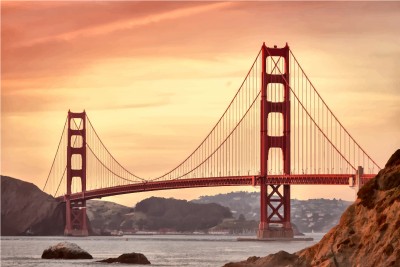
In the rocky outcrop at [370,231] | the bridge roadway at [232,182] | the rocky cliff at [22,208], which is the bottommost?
the rocky outcrop at [370,231]

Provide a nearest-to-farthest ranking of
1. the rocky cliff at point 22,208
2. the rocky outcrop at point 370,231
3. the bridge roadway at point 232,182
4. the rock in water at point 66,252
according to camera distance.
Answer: the rocky outcrop at point 370,231
the rock in water at point 66,252
the bridge roadway at point 232,182
the rocky cliff at point 22,208

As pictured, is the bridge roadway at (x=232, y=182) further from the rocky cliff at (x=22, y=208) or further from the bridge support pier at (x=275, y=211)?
the rocky cliff at (x=22, y=208)

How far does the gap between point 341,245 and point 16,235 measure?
12190 centimetres

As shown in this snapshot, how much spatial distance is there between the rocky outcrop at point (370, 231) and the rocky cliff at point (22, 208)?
375ft

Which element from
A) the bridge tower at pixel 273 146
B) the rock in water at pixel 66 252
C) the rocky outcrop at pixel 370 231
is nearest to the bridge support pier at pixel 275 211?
the bridge tower at pixel 273 146

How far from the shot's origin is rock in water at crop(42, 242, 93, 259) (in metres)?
57.8

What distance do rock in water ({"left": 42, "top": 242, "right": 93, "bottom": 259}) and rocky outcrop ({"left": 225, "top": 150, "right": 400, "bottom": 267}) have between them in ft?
101

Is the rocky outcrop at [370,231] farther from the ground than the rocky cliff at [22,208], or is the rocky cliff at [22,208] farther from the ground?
the rocky cliff at [22,208]

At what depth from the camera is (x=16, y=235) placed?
5743 inches

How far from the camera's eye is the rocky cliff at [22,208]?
14212 centimetres

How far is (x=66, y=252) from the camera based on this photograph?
5828 centimetres

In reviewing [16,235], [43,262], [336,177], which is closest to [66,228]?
[16,235]

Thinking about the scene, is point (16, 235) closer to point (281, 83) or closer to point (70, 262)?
point (281, 83)

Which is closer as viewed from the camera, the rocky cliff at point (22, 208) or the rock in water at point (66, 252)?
the rock in water at point (66, 252)
